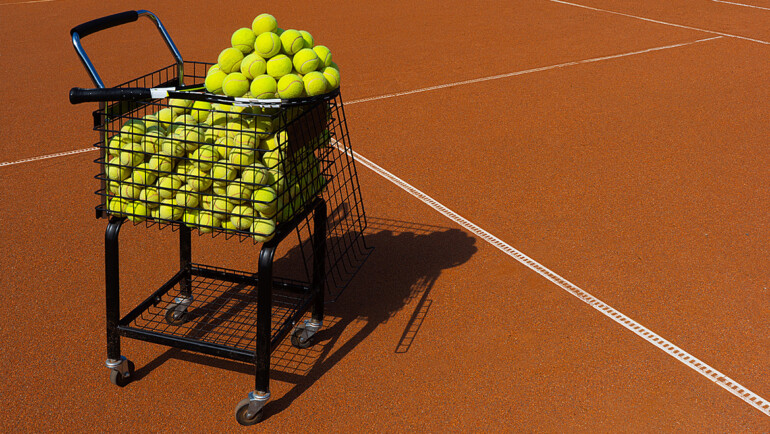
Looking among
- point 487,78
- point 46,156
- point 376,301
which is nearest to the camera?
point 376,301

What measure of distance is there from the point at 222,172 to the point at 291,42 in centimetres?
73

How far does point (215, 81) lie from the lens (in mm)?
3664

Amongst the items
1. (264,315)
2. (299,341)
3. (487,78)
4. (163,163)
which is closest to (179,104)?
(163,163)

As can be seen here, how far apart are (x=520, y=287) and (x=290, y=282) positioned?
62.2 inches

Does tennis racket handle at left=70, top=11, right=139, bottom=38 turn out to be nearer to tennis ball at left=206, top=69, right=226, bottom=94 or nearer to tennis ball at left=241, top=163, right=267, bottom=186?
tennis ball at left=206, top=69, right=226, bottom=94

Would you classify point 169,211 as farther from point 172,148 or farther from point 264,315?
point 264,315

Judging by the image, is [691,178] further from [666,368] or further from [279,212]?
[279,212]

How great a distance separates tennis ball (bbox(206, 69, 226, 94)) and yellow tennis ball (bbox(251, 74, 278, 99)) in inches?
7.7

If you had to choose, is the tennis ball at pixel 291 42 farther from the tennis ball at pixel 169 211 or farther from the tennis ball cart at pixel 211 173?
the tennis ball at pixel 169 211

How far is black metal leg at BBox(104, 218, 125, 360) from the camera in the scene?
3.72 m

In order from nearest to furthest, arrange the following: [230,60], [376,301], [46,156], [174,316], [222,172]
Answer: [222,172], [230,60], [174,316], [376,301], [46,156]

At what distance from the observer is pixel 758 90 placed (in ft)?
33.5

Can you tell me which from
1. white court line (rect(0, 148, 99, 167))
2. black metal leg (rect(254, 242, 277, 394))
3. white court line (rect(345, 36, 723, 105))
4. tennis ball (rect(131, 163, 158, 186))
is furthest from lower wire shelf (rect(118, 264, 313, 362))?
white court line (rect(345, 36, 723, 105))

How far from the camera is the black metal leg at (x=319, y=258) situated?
166 inches
